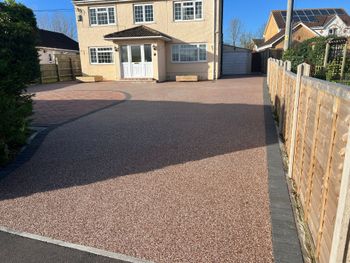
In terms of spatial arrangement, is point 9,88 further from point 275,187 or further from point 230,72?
point 230,72

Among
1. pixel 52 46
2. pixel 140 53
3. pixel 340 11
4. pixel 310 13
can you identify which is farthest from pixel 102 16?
pixel 340 11

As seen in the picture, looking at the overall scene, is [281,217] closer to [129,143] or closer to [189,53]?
[129,143]

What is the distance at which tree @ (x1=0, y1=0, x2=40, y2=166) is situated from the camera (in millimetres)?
4984

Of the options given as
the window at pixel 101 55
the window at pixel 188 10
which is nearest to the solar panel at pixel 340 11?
the window at pixel 188 10

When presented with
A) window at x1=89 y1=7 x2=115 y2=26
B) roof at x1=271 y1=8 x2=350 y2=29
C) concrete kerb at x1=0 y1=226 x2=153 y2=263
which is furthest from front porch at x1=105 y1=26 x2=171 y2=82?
roof at x1=271 y1=8 x2=350 y2=29

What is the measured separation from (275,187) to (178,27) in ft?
65.9

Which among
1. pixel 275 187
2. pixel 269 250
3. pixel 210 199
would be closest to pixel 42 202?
pixel 210 199

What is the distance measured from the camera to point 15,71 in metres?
5.95

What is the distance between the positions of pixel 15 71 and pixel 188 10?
18.1m

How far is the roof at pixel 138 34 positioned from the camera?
20547 mm

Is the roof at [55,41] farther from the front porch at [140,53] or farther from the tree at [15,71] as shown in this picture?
the tree at [15,71]

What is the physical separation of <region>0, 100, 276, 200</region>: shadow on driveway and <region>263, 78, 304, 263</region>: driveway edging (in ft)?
3.57

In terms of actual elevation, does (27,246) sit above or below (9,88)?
below

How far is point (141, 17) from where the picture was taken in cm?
2256
